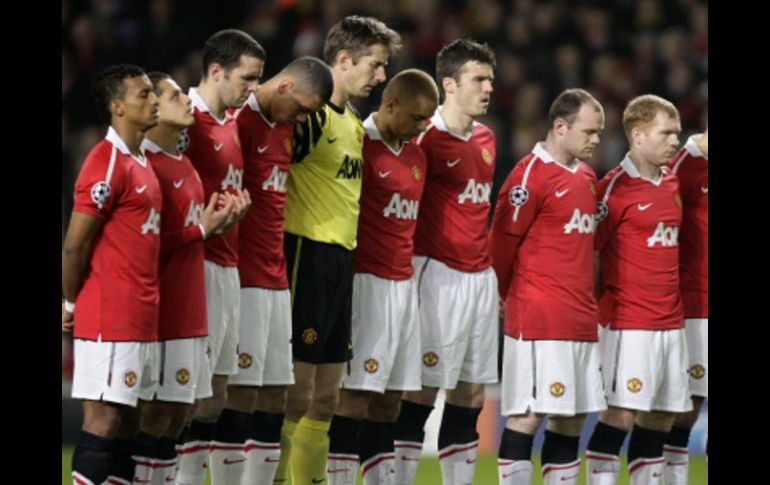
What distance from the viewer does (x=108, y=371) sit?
6312 millimetres

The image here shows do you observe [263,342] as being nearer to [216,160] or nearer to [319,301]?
[319,301]

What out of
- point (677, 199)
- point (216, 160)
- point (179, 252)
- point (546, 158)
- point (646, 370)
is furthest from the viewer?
point (677, 199)

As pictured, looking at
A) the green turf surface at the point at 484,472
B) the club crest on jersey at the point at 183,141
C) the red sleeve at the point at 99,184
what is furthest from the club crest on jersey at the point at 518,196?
the green turf surface at the point at 484,472

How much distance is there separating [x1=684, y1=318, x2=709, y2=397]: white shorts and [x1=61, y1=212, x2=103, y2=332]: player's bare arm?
3.84 m

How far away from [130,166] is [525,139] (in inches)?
296

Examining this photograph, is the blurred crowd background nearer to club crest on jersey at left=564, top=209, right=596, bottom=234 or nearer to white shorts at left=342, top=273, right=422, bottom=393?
club crest on jersey at left=564, top=209, right=596, bottom=234

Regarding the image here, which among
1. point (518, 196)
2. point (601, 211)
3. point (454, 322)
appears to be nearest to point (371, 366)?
point (454, 322)

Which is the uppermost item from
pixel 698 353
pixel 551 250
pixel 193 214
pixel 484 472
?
pixel 193 214

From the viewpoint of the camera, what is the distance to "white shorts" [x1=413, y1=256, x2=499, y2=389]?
7918 millimetres

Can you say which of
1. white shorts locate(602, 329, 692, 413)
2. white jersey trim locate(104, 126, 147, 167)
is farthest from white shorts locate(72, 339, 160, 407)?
white shorts locate(602, 329, 692, 413)

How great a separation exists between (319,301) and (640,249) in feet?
→ 6.37

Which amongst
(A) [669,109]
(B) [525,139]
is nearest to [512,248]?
(A) [669,109]

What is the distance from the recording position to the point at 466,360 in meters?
8.05
